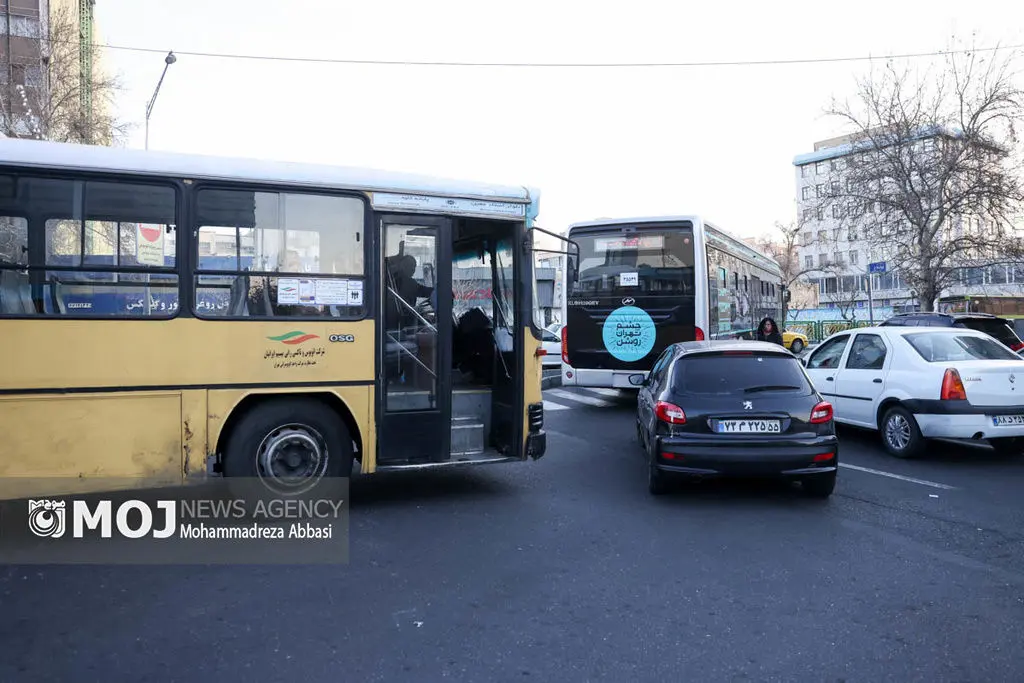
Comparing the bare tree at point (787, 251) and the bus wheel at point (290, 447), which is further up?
the bare tree at point (787, 251)

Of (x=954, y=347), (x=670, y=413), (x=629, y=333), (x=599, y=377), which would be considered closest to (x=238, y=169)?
(x=670, y=413)

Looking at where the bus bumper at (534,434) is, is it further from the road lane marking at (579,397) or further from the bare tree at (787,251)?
the bare tree at (787,251)

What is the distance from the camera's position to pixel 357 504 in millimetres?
7207

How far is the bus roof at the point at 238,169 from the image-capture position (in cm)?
598

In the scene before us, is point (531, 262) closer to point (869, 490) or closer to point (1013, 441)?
point (869, 490)

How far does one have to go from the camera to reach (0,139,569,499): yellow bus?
5941mm

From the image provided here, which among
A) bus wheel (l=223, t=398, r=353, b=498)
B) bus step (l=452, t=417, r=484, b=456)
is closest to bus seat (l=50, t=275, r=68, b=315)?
bus wheel (l=223, t=398, r=353, b=498)

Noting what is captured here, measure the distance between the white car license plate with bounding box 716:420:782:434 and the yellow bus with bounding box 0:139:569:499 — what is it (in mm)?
1818

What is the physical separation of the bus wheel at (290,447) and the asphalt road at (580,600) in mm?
586

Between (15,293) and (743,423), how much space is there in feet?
19.7

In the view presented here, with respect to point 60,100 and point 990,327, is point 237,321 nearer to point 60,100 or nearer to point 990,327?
point 990,327

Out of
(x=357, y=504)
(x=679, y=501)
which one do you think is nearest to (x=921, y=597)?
(x=679, y=501)

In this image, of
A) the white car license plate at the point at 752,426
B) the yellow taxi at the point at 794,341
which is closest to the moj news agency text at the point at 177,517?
the white car license plate at the point at 752,426

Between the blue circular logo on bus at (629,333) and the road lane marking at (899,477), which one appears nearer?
the road lane marking at (899,477)
